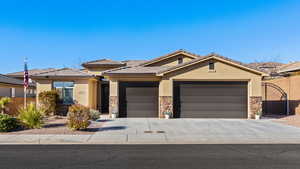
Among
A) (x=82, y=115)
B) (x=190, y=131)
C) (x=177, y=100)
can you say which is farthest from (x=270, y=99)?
(x=82, y=115)

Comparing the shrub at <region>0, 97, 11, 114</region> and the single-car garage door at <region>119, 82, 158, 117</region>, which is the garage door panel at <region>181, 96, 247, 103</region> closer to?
the single-car garage door at <region>119, 82, 158, 117</region>

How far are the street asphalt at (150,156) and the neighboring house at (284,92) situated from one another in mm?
11722

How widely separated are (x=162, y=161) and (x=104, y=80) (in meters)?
16.2

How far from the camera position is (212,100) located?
1684cm

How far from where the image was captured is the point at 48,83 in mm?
18719

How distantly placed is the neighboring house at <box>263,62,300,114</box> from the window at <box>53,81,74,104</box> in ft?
59.9

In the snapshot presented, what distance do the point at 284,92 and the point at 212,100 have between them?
782cm

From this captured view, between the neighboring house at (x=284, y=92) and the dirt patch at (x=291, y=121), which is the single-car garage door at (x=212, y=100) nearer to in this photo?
the dirt patch at (x=291, y=121)

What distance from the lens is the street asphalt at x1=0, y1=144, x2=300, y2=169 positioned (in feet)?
20.0

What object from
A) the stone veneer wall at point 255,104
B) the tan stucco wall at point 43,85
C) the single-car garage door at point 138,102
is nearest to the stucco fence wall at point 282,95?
the stone veneer wall at point 255,104

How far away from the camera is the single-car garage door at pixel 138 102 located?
57.3ft

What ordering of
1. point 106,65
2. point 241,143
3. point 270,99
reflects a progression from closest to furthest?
point 241,143 < point 270,99 < point 106,65

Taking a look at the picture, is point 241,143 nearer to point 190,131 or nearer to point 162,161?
point 190,131

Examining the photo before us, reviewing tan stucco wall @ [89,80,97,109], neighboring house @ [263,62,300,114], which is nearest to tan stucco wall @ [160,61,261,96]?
neighboring house @ [263,62,300,114]
